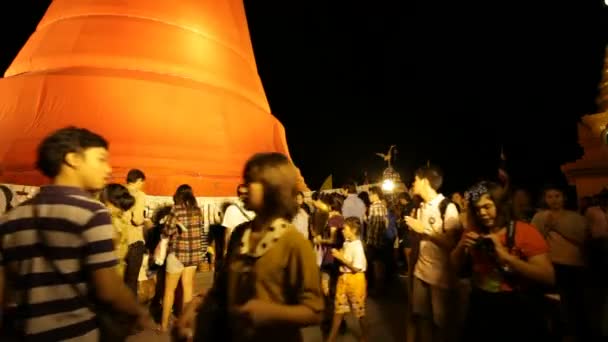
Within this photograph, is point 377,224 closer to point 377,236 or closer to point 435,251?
point 377,236

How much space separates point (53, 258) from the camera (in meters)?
1.71

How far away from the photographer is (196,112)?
10.9 meters

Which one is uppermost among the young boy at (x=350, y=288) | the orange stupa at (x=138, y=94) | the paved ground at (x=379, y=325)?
the orange stupa at (x=138, y=94)

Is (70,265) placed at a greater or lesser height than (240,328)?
greater

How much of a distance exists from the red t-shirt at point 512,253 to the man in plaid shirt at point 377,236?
4.48 meters

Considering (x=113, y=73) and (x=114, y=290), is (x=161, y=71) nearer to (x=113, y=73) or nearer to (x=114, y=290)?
(x=113, y=73)

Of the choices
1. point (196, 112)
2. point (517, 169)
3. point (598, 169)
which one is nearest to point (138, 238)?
point (196, 112)

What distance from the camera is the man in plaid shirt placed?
23.9 feet

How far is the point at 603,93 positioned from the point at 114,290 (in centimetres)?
1314

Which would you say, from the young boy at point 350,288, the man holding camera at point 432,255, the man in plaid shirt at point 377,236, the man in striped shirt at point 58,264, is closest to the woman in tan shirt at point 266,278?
the man in striped shirt at point 58,264

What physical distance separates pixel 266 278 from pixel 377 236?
5928 mm

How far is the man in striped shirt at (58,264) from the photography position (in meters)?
1.71

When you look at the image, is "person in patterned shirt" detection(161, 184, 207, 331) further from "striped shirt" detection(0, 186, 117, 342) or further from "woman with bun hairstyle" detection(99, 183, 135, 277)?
"striped shirt" detection(0, 186, 117, 342)

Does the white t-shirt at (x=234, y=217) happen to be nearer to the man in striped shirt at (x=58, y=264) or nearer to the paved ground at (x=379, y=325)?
the paved ground at (x=379, y=325)
